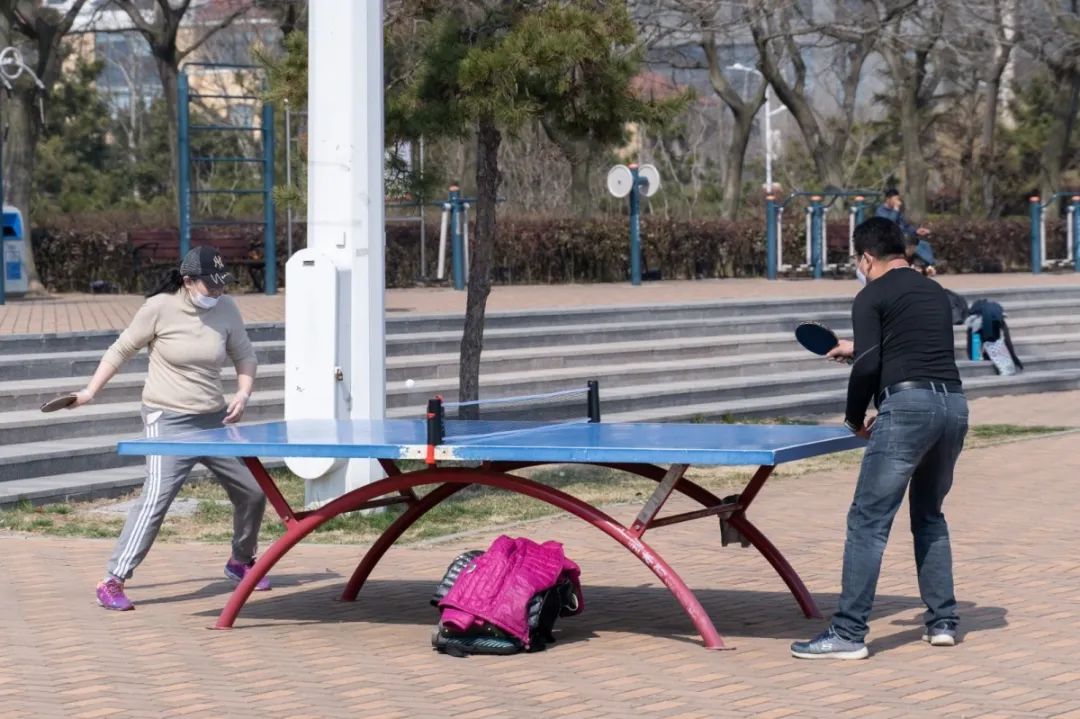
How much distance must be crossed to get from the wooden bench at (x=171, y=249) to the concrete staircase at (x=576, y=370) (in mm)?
7442

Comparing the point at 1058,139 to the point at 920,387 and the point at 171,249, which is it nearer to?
the point at 171,249

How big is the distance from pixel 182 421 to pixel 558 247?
19.2 m

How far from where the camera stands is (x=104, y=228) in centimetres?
2531

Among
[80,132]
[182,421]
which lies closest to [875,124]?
[80,132]

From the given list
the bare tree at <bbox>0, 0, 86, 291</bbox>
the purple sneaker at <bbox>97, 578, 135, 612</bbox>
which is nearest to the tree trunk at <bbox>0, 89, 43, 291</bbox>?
the bare tree at <bbox>0, 0, 86, 291</bbox>

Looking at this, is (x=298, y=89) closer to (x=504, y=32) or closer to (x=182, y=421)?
(x=504, y=32)

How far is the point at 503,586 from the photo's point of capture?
7211mm

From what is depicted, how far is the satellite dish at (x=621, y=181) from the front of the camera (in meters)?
26.2

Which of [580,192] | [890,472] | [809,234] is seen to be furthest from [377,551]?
[580,192]

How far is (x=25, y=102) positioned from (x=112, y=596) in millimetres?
19504

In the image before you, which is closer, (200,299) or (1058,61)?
(200,299)

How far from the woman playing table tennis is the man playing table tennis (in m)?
2.92

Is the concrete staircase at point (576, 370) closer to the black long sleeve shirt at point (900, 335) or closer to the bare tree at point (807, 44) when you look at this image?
the black long sleeve shirt at point (900, 335)

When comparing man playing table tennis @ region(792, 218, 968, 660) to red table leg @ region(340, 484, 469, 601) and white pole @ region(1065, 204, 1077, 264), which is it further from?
white pole @ region(1065, 204, 1077, 264)
